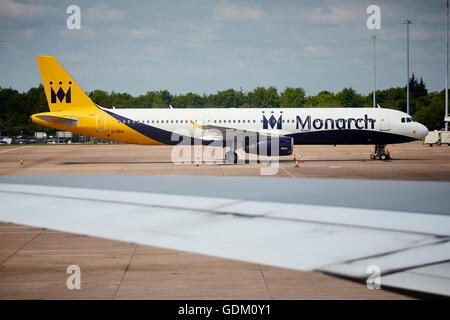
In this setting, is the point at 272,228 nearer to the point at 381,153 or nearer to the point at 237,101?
the point at 381,153

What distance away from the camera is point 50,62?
3359 centimetres

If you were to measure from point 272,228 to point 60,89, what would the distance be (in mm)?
32597

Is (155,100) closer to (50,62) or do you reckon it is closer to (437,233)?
(50,62)

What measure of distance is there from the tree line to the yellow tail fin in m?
65.1

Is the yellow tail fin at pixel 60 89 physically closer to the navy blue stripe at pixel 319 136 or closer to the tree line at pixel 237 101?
the navy blue stripe at pixel 319 136

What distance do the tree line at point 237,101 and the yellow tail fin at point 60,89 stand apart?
65.1 meters

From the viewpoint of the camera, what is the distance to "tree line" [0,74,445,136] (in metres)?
110

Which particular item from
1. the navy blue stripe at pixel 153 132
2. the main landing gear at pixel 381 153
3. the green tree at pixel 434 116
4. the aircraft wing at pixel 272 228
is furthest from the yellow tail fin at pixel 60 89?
the green tree at pixel 434 116

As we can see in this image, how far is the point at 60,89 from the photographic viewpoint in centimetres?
3394

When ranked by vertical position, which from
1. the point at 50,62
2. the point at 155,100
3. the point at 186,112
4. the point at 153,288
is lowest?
the point at 153,288

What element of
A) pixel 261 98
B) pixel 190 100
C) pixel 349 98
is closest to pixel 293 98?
pixel 261 98

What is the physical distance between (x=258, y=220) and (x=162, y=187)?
3.63 metres

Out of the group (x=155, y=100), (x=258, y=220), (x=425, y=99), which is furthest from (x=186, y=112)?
(x=155, y=100)

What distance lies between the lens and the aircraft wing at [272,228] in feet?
11.6
